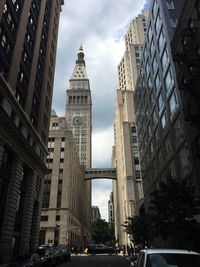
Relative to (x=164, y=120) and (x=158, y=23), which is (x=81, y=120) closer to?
(x=158, y=23)

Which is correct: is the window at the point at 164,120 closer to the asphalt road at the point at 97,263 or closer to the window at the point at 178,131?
the window at the point at 178,131

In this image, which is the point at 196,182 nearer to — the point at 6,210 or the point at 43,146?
the point at 6,210

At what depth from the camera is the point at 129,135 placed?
10206 centimetres

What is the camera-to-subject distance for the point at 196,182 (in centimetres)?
2516

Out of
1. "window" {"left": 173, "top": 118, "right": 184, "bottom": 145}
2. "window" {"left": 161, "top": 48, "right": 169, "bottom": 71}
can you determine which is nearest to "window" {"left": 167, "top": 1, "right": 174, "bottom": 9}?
"window" {"left": 161, "top": 48, "right": 169, "bottom": 71}

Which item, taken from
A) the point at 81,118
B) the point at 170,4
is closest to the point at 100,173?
the point at 81,118

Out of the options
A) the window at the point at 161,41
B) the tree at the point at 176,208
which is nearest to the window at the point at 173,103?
the window at the point at 161,41

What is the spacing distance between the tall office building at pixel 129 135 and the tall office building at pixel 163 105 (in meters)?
27.9

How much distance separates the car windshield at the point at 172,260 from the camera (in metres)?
7.19

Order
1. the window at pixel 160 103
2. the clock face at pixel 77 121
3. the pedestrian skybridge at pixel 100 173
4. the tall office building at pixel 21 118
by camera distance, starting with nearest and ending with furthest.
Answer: the tall office building at pixel 21 118 < the window at pixel 160 103 < the pedestrian skybridge at pixel 100 173 < the clock face at pixel 77 121

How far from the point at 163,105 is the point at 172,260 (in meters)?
31.4

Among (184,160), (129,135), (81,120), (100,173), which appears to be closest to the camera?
(184,160)

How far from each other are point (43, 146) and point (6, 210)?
1693 centimetres

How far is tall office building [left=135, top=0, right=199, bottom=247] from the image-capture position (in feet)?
94.5
